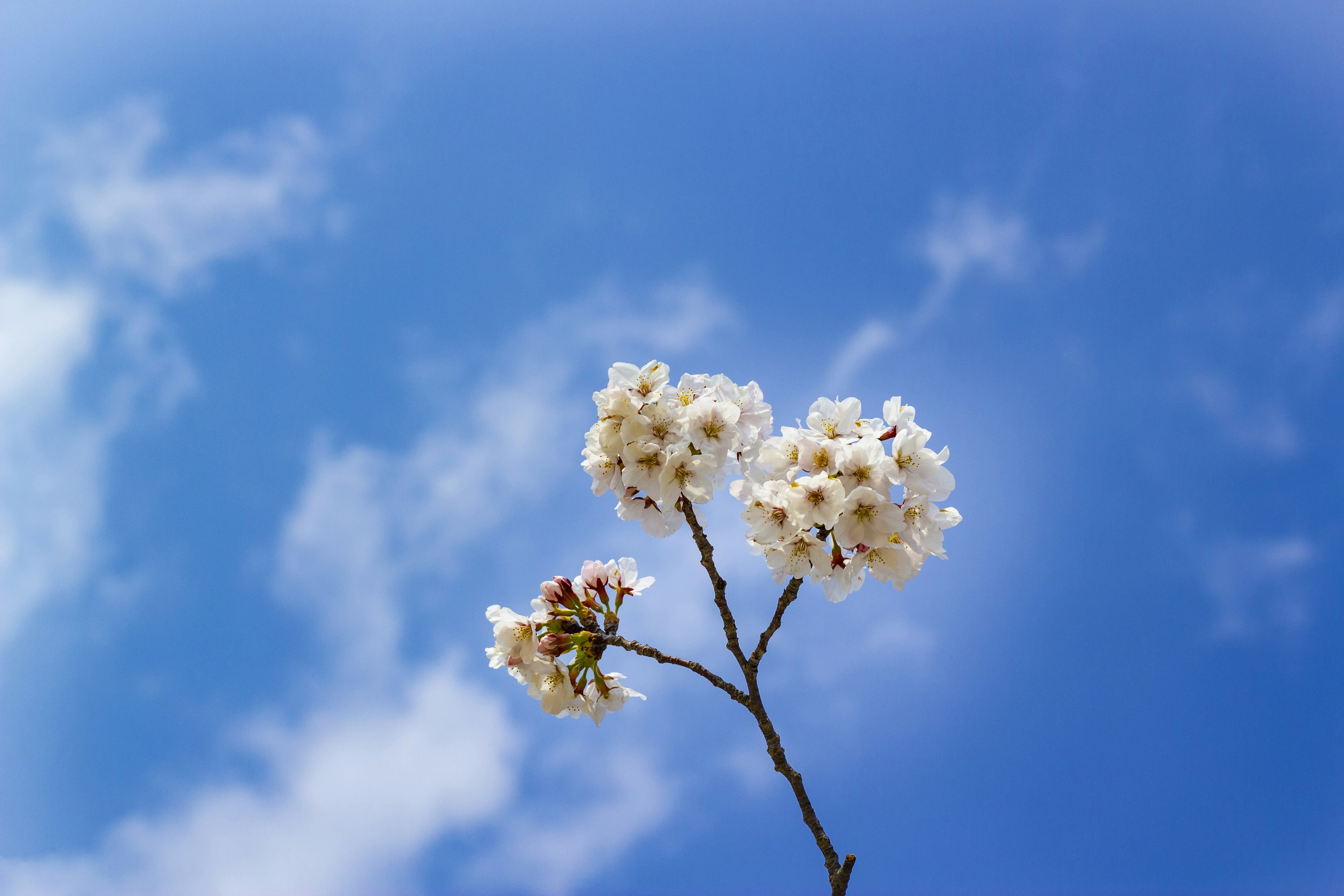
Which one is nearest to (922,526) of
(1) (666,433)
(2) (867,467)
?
(2) (867,467)

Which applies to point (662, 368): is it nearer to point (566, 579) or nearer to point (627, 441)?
point (627, 441)

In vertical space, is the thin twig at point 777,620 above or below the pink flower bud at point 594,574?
below

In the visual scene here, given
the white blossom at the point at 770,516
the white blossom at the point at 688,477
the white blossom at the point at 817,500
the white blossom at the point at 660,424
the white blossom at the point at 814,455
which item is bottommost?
the white blossom at the point at 817,500

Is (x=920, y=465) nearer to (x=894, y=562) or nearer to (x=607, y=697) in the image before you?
(x=894, y=562)

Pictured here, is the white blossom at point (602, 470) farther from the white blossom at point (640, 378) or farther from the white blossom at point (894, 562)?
the white blossom at point (894, 562)

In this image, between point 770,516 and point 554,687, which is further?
point 554,687

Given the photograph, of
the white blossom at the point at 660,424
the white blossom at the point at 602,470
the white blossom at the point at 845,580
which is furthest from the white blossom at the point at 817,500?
the white blossom at the point at 602,470
